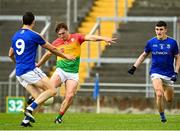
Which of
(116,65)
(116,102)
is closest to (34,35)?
(116,102)

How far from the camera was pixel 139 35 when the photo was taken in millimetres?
40250

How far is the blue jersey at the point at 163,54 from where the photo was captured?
86.9 feet

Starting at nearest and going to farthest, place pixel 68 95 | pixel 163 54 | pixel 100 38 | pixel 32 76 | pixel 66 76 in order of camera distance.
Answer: pixel 32 76, pixel 100 38, pixel 68 95, pixel 66 76, pixel 163 54

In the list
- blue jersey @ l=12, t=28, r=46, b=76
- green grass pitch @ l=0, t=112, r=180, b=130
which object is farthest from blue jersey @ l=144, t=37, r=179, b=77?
blue jersey @ l=12, t=28, r=46, b=76

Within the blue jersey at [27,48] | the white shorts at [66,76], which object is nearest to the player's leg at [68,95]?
the white shorts at [66,76]

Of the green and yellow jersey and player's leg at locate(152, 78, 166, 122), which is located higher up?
the green and yellow jersey

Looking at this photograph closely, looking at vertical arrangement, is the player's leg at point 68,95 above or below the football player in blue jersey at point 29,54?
below

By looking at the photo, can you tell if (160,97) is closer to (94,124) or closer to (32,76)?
(94,124)

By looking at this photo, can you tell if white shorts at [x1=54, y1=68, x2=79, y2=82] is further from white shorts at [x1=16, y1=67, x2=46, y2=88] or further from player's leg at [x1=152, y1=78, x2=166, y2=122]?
white shorts at [x1=16, y1=67, x2=46, y2=88]

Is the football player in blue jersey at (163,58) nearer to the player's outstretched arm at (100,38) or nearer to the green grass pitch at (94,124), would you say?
the green grass pitch at (94,124)

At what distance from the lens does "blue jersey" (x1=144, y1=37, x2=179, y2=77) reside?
26484 millimetres

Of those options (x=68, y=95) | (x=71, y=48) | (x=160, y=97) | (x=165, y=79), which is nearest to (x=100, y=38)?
(x=71, y=48)

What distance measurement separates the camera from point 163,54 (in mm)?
26531

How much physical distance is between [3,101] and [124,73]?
4286mm
